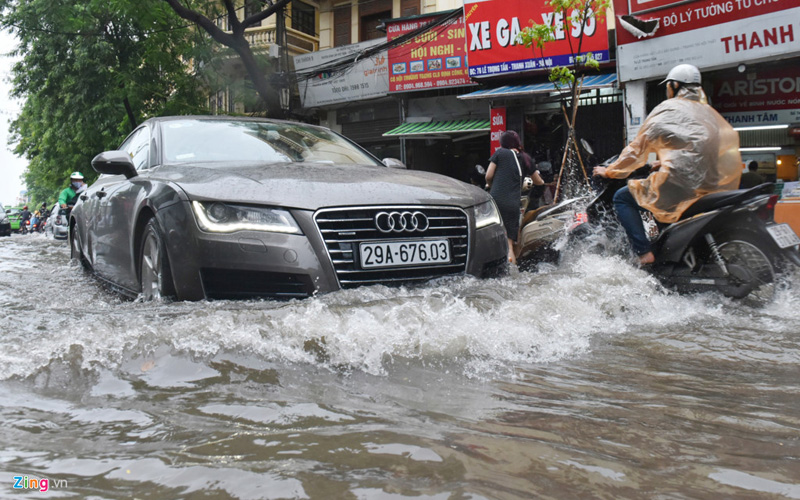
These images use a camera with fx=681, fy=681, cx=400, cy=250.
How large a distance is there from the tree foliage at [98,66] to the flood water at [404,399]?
15209 mm

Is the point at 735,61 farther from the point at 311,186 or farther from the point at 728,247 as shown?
the point at 311,186

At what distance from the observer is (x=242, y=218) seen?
3.17 m

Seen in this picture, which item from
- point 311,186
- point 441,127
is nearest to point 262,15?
point 441,127

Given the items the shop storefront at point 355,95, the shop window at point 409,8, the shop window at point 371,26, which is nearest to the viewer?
the shop storefront at point 355,95

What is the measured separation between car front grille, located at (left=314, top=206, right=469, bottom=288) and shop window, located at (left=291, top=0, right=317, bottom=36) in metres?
18.3

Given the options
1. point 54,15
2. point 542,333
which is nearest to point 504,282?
point 542,333

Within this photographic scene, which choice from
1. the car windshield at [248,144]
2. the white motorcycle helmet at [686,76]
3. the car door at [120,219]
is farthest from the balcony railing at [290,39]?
the white motorcycle helmet at [686,76]

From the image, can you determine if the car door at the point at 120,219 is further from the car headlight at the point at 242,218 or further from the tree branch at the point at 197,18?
the tree branch at the point at 197,18

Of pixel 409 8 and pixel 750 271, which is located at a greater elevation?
pixel 409 8

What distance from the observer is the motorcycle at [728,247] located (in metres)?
4.12

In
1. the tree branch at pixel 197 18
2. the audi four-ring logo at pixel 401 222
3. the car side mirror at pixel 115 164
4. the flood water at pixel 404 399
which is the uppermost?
the tree branch at pixel 197 18

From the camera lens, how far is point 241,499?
141 cm

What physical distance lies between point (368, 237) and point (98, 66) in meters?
18.1

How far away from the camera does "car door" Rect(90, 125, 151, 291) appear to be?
389 centimetres
